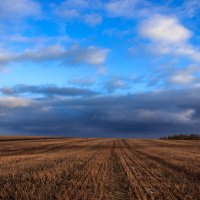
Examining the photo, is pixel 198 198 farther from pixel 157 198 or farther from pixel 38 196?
pixel 38 196

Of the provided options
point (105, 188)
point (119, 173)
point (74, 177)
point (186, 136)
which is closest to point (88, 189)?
point (105, 188)

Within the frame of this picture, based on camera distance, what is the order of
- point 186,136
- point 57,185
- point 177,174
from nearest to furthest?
1. point 57,185
2. point 177,174
3. point 186,136

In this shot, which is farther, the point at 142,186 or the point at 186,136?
the point at 186,136

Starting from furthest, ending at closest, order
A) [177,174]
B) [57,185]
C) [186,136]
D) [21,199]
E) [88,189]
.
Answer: [186,136] < [177,174] < [57,185] < [88,189] < [21,199]

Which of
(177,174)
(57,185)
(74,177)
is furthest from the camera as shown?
(177,174)

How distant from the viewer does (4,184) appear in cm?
1530

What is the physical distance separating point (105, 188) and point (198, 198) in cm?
355

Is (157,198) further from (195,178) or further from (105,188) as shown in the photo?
(195,178)

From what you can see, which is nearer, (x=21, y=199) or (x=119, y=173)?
(x=21, y=199)

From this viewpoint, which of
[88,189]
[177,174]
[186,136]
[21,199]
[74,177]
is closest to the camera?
[21,199]

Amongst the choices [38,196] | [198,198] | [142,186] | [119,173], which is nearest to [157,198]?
[198,198]

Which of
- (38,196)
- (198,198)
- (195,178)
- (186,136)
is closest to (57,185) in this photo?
(38,196)

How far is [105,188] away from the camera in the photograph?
14227 millimetres

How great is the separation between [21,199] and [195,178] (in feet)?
28.9
